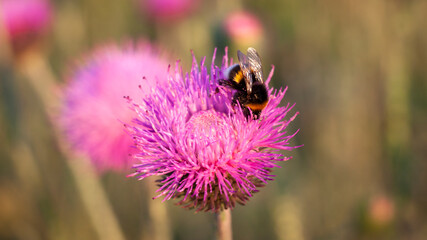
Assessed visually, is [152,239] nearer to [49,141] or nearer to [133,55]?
[133,55]

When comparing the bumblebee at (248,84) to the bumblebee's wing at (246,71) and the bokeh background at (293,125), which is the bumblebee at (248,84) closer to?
the bumblebee's wing at (246,71)

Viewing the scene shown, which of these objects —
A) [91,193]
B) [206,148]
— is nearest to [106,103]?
[91,193]

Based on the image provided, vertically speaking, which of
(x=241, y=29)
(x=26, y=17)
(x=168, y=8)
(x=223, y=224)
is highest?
(x=168, y=8)

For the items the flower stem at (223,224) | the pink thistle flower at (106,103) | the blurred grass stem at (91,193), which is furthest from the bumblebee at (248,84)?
the blurred grass stem at (91,193)

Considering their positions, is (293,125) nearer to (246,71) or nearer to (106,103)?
(106,103)

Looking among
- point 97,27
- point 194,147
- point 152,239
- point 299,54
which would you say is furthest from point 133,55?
point 97,27

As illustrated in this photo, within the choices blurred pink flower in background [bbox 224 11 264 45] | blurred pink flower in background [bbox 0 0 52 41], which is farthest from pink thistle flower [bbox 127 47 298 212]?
blurred pink flower in background [bbox 0 0 52 41]
